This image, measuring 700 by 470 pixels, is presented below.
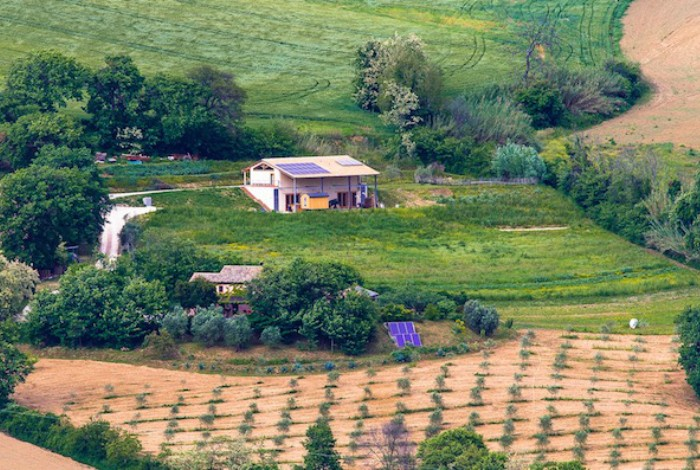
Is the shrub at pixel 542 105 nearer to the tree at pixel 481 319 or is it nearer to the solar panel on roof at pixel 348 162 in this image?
the solar panel on roof at pixel 348 162

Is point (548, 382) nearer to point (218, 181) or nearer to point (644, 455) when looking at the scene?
point (644, 455)

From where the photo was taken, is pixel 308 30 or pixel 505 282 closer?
pixel 505 282

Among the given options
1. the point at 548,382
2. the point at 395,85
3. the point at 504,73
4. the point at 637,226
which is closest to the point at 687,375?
the point at 548,382

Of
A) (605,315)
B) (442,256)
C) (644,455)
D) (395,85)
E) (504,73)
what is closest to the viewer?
(644,455)

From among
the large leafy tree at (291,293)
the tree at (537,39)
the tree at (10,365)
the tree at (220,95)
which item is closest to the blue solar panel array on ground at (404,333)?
the large leafy tree at (291,293)

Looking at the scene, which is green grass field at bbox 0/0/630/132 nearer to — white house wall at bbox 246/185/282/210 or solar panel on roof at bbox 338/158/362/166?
solar panel on roof at bbox 338/158/362/166

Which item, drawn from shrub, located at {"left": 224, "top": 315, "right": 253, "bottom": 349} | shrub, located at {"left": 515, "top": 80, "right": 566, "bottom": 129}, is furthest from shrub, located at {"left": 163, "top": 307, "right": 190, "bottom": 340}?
shrub, located at {"left": 515, "top": 80, "right": 566, "bottom": 129}

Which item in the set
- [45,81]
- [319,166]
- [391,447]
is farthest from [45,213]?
[391,447]
